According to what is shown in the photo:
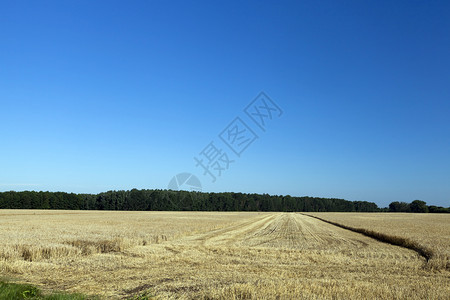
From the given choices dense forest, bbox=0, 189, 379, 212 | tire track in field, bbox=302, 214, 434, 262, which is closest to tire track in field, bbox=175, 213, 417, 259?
tire track in field, bbox=302, 214, 434, 262

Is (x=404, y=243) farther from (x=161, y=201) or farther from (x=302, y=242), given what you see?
(x=161, y=201)

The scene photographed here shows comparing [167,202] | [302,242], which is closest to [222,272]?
[302,242]

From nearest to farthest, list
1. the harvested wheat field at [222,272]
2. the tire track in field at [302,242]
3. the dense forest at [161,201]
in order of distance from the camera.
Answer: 1. the harvested wheat field at [222,272]
2. the tire track in field at [302,242]
3. the dense forest at [161,201]

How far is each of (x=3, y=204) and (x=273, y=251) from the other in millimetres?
132960

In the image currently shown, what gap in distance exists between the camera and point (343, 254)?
63.9 ft

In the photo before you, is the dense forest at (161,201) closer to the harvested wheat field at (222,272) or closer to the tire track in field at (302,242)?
the tire track in field at (302,242)

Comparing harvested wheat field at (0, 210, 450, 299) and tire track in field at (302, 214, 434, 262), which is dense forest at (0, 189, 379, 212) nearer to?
harvested wheat field at (0, 210, 450, 299)

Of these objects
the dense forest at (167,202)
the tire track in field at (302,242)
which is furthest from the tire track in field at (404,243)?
the dense forest at (167,202)

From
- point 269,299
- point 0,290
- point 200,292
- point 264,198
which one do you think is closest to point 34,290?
point 0,290

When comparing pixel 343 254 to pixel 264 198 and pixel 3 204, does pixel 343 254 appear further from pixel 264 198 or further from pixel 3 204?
pixel 264 198

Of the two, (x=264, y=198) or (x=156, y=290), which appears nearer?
(x=156, y=290)

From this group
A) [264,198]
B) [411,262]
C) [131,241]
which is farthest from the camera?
[264,198]

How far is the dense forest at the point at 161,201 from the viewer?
130 meters

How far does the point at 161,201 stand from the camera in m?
154
